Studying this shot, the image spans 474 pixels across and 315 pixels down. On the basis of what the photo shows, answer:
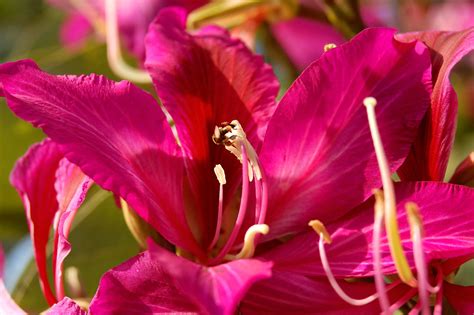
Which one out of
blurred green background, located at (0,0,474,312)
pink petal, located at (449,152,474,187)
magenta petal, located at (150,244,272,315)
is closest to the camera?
magenta petal, located at (150,244,272,315)

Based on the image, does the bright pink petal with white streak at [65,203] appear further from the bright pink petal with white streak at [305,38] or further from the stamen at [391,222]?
the bright pink petal with white streak at [305,38]

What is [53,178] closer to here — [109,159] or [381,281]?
[109,159]

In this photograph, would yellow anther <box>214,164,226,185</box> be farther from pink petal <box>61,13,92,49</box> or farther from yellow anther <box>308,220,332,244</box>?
pink petal <box>61,13,92,49</box>

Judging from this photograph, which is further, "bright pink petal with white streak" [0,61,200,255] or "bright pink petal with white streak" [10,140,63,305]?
"bright pink petal with white streak" [10,140,63,305]

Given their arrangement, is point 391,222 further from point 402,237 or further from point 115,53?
point 115,53

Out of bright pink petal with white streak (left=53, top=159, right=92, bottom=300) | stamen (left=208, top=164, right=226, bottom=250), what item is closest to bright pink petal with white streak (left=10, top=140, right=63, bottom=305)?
bright pink petal with white streak (left=53, top=159, right=92, bottom=300)

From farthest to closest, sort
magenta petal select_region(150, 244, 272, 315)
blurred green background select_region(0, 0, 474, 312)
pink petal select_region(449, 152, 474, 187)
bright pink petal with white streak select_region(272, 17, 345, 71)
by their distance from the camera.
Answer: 1. bright pink petal with white streak select_region(272, 17, 345, 71)
2. blurred green background select_region(0, 0, 474, 312)
3. pink petal select_region(449, 152, 474, 187)
4. magenta petal select_region(150, 244, 272, 315)

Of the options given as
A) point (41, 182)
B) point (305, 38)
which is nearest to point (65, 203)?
point (41, 182)
